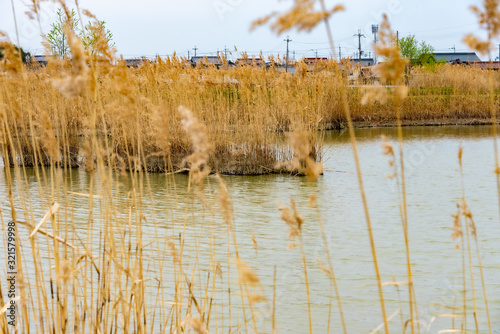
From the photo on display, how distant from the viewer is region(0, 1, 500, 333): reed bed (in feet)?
5.32

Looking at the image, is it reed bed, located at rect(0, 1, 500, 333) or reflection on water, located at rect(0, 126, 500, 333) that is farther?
reflection on water, located at rect(0, 126, 500, 333)

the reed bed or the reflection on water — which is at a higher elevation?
the reed bed

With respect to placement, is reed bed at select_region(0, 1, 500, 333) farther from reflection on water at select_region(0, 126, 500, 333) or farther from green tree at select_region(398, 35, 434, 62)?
green tree at select_region(398, 35, 434, 62)

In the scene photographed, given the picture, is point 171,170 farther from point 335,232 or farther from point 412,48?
point 412,48

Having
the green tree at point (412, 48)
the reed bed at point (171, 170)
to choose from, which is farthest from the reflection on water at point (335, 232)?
the green tree at point (412, 48)

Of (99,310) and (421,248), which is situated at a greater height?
(99,310)

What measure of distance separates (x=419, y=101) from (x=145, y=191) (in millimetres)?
11316

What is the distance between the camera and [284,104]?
928cm

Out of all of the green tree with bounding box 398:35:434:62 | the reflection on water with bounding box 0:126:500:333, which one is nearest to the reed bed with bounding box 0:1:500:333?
the reflection on water with bounding box 0:126:500:333

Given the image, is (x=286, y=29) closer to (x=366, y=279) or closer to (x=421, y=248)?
(x=366, y=279)

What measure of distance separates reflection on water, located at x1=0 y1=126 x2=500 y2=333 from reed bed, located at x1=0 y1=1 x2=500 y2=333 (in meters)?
0.06

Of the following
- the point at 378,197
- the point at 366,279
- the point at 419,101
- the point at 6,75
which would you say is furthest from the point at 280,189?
the point at 419,101

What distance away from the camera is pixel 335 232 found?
16.7ft

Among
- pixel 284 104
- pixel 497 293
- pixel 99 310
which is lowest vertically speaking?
A: pixel 497 293
